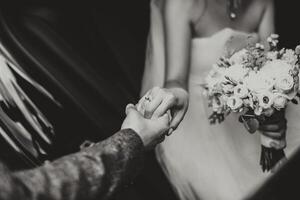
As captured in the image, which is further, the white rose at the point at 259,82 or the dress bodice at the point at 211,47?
the dress bodice at the point at 211,47

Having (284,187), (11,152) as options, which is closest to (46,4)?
(11,152)

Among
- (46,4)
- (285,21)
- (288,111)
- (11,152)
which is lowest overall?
(288,111)

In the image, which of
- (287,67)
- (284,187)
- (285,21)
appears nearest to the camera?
(284,187)

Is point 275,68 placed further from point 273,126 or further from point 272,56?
point 273,126

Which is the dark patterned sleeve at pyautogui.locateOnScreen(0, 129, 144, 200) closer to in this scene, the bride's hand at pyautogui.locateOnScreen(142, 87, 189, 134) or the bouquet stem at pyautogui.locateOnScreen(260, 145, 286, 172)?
the bride's hand at pyautogui.locateOnScreen(142, 87, 189, 134)

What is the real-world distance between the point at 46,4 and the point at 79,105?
1.50 ft

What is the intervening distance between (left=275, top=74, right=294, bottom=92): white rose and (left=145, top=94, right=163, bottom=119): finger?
51 centimetres

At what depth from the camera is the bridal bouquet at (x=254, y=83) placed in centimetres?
174

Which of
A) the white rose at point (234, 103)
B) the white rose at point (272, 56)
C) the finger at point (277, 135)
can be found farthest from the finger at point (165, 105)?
the finger at point (277, 135)

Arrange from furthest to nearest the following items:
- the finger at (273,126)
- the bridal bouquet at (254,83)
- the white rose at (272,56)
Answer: the finger at (273,126) → the white rose at (272,56) → the bridal bouquet at (254,83)

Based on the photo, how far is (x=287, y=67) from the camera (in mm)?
1769

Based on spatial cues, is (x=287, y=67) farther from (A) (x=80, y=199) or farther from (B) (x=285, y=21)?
(A) (x=80, y=199)

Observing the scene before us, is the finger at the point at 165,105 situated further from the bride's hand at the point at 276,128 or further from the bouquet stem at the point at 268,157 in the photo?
the bouquet stem at the point at 268,157

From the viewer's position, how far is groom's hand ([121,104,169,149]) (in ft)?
4.19
